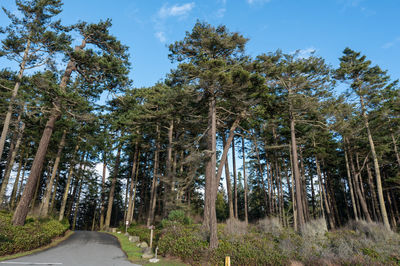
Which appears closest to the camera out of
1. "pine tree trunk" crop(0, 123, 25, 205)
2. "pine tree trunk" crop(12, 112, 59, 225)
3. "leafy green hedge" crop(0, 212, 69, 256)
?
"leafy green hedge" crop(0, 212, 69, 256)

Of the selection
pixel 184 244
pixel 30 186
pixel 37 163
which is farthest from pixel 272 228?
pixel 37 163

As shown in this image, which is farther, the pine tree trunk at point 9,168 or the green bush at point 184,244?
the pine tree trunk at point 9,168

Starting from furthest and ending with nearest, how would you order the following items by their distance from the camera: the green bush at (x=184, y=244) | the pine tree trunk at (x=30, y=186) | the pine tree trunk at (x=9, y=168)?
→ the pine tree trunk at (x=9, y=168) → the pine tree trunk at (x=30, y=186) → the green bush at (x=184, y=244)

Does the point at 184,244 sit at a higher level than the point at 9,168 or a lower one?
lower

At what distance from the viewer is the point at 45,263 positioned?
794cm

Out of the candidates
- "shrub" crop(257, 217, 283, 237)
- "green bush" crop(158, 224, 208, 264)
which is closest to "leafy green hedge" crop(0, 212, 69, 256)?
"green bush" crop(158, 224, 208, 264)

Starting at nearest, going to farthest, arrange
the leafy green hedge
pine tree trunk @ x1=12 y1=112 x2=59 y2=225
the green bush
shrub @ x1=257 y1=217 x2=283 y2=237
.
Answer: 1. the leafy green hedge
2. the green bush
3. shrub @ x1=257 y1=217 x2=283 y2=237
4. pine tree trunk @ x1=12 y1=112 x2=59 y2=225

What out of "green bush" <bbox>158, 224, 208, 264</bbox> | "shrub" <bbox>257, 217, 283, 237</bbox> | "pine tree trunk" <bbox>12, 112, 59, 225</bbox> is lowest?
"green bush" <bbox>158, 224, 208, 264</bbox>

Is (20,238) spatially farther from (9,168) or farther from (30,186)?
(9,168)

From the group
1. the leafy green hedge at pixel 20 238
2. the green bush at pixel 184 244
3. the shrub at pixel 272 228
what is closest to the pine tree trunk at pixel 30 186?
the leafy green hedge at pixel 20 238

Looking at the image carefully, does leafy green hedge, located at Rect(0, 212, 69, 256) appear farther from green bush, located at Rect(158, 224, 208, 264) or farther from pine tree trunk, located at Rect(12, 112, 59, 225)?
green bush, located at Rect(158, 224, 208, 264)

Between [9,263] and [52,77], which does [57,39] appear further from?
[9,263]

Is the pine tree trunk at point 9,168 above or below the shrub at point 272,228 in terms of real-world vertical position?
above

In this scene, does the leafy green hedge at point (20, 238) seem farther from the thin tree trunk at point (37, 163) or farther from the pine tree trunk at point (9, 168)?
the pine tree trunk at point (9, 168)
